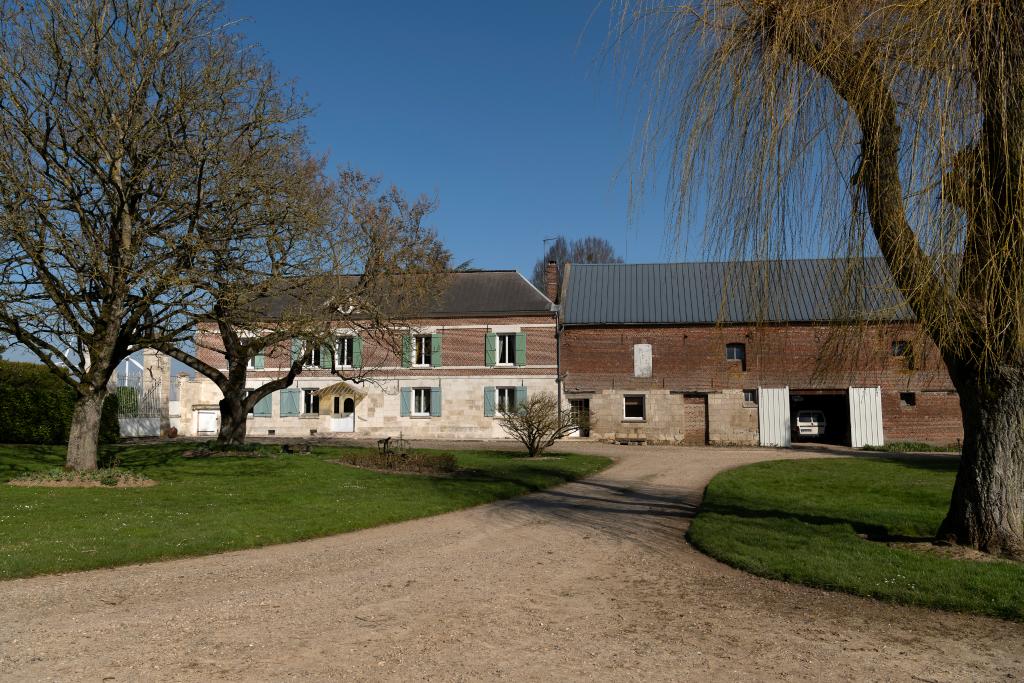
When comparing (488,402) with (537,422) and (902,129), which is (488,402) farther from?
(902,129)

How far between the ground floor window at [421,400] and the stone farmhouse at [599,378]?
5 cm

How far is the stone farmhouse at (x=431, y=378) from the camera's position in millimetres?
33125

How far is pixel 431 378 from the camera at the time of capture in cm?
3378

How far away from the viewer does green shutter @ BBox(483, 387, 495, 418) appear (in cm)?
3297

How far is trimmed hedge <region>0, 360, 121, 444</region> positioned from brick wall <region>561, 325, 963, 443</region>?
18861 mm

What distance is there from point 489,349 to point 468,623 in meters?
27.7

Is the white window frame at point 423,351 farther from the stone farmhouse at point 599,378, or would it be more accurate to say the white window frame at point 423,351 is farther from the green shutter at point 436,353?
the green shutter at point 436,353

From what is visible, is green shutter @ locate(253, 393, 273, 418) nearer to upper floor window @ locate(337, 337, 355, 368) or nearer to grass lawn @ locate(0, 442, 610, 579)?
upper floor window @ locate(337, 337, 355, 368)

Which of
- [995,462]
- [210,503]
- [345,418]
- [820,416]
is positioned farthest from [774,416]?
[210,503]

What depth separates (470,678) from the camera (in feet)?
15.0

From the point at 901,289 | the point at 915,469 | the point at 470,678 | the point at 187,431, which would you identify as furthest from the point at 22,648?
the point at 187,431

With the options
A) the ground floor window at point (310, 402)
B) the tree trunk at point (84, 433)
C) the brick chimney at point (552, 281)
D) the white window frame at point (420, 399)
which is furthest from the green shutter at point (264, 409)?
the tree trunk at point (84, 433)

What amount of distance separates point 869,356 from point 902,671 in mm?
3784

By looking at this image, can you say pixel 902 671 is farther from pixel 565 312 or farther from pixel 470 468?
pixel 565 312
